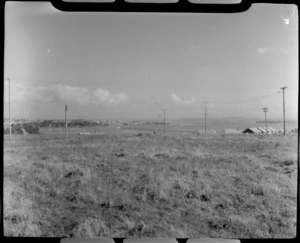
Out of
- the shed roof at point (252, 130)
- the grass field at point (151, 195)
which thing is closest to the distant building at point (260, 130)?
the shed roof at point (252, 130)

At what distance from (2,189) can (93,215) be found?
3.57 m

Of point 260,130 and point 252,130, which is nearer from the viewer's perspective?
point 260,130

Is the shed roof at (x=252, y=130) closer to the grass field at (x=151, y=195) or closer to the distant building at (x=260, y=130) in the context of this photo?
the distant building at (x=260, y=130)

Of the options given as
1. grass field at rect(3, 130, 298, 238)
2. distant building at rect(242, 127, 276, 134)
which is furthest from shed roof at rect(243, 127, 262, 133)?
grass field at rect(3, 130, 298, 238)

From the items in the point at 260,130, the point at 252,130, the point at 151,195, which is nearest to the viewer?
the point at 151,195

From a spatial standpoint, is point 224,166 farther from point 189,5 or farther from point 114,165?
point 189,5

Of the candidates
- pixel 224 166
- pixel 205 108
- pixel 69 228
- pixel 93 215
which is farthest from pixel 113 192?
pixel 205 108

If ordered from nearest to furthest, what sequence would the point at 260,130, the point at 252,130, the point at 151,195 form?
1. the point at 151,195
2. the point at 260,130
3. the point at 252,130

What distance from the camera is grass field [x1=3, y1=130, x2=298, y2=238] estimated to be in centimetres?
423

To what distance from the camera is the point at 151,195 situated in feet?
19.5

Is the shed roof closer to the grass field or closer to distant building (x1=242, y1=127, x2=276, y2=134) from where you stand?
distant building (x1=242, y1=127, x2=276, y2=134)

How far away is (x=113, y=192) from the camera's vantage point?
637 centimetres

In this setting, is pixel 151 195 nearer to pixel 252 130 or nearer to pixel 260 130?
pixel 260 130

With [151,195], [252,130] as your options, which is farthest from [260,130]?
[151,195]
